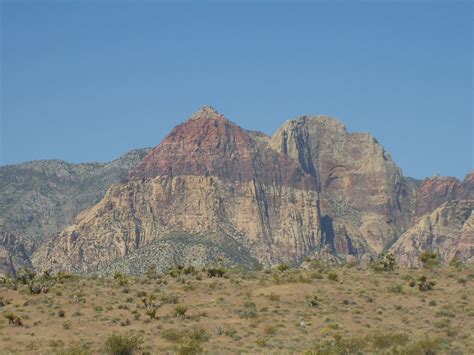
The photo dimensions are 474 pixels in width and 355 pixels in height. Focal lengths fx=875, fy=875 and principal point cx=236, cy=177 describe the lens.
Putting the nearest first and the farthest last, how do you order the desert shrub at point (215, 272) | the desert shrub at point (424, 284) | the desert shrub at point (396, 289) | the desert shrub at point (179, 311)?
the desert shrub at point (179, 311)
the desert shrub at point (396, 289)
the desert shrub at point (424, 284)
the desert shrub at point (215, 272)

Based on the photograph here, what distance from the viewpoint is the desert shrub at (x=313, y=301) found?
62.0 m

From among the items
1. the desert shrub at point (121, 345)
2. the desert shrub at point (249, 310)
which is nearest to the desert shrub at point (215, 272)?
the desert shrub at point (249, 310)

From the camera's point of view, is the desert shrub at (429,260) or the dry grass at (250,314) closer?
the dry grass at (250,314)

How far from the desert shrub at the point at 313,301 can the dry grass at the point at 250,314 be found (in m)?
0.07

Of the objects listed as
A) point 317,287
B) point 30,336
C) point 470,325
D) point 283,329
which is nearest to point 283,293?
point 317,287

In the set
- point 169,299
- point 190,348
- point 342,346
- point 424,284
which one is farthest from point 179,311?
point 424,284

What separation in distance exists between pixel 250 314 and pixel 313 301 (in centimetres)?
595

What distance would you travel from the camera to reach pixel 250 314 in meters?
58.2

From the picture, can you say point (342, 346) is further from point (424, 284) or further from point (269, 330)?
point (424, 284)

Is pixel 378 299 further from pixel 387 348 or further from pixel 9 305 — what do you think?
pixel 9 305

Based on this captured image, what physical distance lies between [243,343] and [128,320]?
1009 cm

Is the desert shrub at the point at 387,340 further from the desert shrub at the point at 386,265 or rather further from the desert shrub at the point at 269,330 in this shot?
the desert shrub at the point at 386,265

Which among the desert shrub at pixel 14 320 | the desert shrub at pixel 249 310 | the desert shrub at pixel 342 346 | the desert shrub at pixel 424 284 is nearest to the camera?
the desert shrub at pixel 342 346

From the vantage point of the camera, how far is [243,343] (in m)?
50.2
